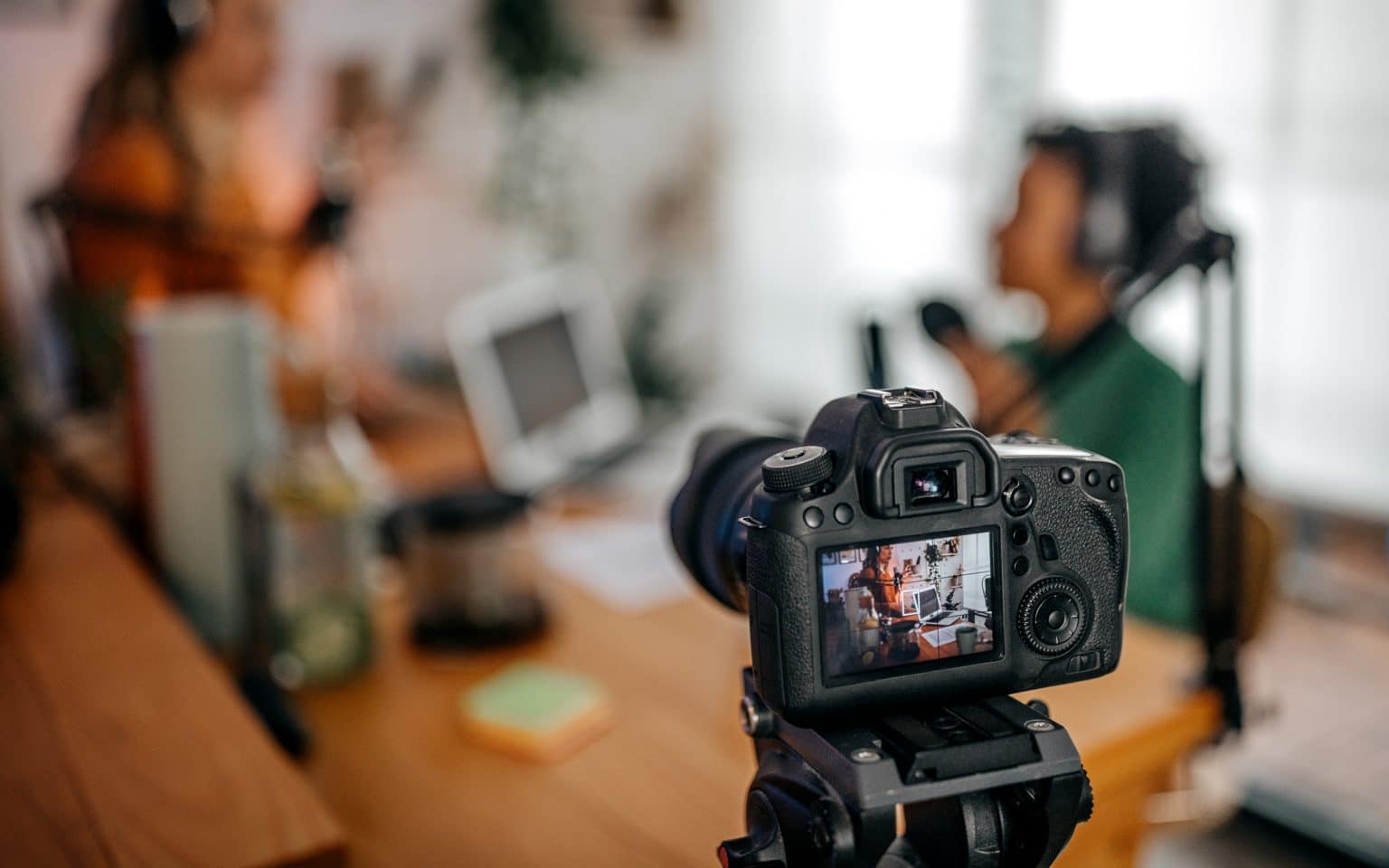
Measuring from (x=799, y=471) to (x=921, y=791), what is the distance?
0.18 m

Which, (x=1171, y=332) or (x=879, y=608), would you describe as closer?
(x=879, y=608)

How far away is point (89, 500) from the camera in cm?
171

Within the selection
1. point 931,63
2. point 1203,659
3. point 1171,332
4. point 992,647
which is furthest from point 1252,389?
point 992,647

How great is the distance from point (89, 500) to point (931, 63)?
8.99 ft

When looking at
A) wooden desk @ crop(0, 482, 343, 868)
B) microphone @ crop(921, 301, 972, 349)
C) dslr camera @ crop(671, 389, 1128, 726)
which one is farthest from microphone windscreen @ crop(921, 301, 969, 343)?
wooden desk @ crop(0, 482, 343, 868)

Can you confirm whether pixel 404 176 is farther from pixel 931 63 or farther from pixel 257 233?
pixel 931 63

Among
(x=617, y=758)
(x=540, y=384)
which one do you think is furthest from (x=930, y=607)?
(x=540, y=384)

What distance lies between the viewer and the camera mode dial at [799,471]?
2.07 ft

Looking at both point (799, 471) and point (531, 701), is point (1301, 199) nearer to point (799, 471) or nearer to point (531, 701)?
point (531, 701)

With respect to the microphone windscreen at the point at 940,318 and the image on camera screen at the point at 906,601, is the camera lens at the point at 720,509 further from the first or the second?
the microphone windscreen at the point at 940,318

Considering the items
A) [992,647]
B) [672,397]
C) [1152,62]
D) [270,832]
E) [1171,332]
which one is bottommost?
[672,397]

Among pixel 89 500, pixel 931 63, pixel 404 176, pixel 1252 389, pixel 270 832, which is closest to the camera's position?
pixel 270 832

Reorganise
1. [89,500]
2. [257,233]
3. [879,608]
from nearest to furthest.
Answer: [879,608]
[89,500]
[257,233]

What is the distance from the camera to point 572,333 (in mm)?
2223
